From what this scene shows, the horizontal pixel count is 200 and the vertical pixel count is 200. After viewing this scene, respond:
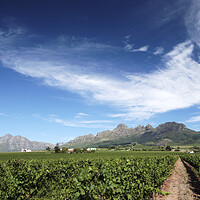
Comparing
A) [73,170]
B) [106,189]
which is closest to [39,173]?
[73,170]

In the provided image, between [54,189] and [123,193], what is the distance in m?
6.58

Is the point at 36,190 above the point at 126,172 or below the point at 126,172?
below

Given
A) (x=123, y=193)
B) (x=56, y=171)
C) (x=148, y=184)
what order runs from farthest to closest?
(x=56, y=171) → (x=148, y=184) → (x=123, y=193)

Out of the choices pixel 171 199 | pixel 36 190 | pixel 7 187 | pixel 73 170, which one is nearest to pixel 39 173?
pixel 36 190

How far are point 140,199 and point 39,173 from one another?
664 centimetres

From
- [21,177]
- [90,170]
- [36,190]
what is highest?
[90,170]

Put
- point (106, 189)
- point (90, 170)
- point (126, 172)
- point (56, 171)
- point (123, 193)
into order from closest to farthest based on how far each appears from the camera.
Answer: point (90, 170)
point (106, 189)
point (123, 193)
point (126, 172)
point (56, 171)

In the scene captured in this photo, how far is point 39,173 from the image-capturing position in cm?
1140

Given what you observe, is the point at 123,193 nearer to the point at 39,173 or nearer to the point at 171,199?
the point at 171,199

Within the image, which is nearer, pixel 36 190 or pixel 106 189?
pixel 106 189

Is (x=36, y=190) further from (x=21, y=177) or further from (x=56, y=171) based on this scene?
(x=56, y=171)

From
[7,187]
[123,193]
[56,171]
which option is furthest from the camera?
[56,171]

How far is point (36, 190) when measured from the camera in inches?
439

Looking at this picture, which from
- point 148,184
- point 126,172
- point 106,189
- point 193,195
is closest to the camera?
point 106,189
